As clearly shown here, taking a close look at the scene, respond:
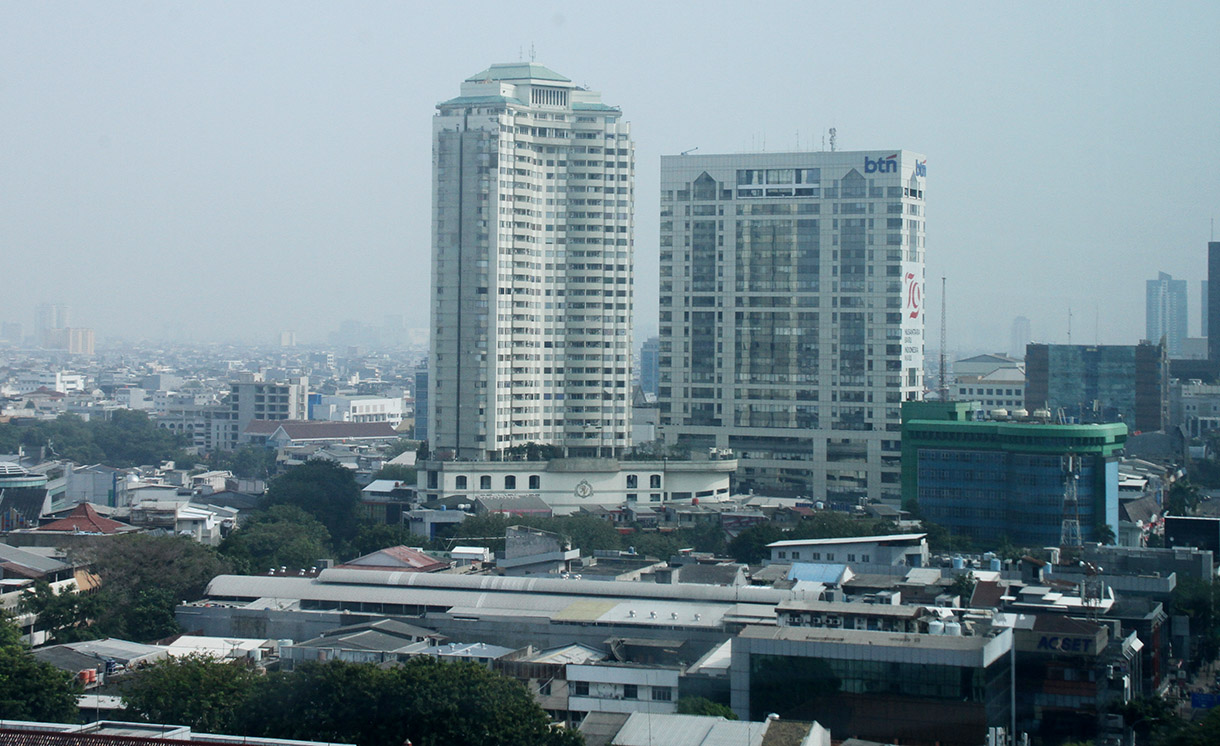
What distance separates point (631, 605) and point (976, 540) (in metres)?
14.6

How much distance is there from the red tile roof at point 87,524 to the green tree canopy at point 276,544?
2396mm

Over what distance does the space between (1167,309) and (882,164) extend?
57.7 meters

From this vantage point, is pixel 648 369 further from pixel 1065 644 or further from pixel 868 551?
pixel 1065 644

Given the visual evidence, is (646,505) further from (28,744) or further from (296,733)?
(28,744)

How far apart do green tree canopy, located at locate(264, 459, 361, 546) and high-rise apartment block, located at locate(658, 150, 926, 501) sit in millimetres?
10487

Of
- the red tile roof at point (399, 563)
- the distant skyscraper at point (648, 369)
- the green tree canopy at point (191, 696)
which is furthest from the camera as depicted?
the distant skyscraper at point (648, 369)

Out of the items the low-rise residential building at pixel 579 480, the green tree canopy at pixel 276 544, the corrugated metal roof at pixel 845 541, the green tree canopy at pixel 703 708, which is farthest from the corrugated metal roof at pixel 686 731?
the low-rise residential building at pixel 579 480

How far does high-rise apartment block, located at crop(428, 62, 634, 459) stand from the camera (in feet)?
133

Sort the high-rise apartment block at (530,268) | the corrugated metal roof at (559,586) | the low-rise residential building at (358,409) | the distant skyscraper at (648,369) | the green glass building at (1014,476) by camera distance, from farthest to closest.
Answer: the distant skyscraper at (648,369) → the low-rise residential building at (358,409) → the high-rise apartment block at (530,268) → the green glass building at (1014,476) → the corrugated metal roof at (559,586)

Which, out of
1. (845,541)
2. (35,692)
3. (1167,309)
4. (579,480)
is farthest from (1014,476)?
(1167,309)

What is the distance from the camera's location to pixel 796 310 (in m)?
45.4

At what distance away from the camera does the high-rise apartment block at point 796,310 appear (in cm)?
4462

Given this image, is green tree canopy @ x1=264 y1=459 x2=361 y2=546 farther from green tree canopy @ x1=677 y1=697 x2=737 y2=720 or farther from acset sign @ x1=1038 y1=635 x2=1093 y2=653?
acset sign @ x1=1038 y1=635 x2=1093 y2=653

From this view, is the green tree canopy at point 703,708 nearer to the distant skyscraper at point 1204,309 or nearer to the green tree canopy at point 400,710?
the green tree canopy at point 400,710
